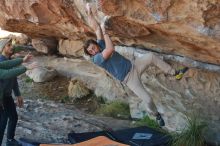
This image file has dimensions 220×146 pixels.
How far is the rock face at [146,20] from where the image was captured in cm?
556

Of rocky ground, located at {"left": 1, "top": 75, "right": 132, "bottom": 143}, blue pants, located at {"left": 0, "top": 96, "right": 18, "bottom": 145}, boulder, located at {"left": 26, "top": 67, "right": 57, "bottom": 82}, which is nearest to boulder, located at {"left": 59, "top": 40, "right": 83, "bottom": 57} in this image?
boulder, located at {"left": 26, "top": 67, "right": 57, "bottom": 82}

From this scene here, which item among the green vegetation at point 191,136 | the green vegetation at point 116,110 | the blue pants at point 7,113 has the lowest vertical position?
the green vegetation at point 116,110

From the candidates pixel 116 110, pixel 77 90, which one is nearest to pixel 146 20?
pixel 116 110

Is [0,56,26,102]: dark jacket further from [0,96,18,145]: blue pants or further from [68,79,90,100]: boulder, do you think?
[68,79,90,100]: boulder

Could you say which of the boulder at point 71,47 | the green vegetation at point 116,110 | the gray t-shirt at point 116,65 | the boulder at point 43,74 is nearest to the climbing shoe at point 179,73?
the gray t-shirt at point 116,65

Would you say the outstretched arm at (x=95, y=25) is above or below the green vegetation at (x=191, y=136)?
above

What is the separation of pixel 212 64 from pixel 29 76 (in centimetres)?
621

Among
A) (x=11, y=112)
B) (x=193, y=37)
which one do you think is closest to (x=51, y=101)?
(x=11, y=112)

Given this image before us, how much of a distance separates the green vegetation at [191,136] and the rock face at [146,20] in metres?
1.04

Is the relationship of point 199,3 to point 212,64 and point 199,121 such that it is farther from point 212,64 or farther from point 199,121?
point 199,121

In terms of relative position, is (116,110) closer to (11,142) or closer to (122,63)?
(11,142)

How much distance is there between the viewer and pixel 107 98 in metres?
10.2

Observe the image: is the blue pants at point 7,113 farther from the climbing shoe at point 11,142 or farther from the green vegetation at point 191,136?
the green vegetation at point 191,136

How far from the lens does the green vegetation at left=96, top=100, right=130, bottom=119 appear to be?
9.35 m
